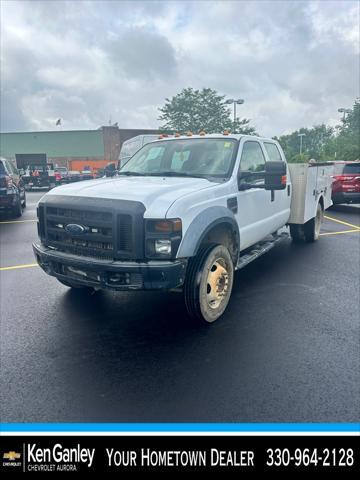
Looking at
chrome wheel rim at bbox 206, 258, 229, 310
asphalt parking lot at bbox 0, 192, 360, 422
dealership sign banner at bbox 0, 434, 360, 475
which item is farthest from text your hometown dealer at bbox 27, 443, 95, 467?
chrome wheel rim at bbox 206, 258, 229, 310

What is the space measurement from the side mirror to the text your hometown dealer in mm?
3299

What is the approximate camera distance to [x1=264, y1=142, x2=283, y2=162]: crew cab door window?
5.55 meters

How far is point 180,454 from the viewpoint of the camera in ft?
6.12

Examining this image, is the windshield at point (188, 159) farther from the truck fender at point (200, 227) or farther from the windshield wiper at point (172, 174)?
the truck fender at point (200, 227)

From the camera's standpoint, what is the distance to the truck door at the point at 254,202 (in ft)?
14.6

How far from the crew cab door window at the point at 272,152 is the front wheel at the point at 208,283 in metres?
2.38

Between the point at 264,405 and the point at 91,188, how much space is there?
104 inches

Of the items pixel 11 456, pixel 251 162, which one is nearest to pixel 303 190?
pixel 251 162

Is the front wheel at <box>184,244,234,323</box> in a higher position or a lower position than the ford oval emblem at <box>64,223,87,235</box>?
lower

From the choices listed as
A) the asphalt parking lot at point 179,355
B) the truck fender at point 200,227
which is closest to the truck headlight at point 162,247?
the truck fender at point 200,227

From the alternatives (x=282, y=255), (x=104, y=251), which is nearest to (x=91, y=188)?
(x=104, y=251)

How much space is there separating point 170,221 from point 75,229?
3.29 ft

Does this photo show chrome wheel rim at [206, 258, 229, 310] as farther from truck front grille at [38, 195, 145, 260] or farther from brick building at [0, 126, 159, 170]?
brick building at [0, 126, 159, 170]

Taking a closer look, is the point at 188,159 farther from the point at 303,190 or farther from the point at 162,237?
the point at 303,190
